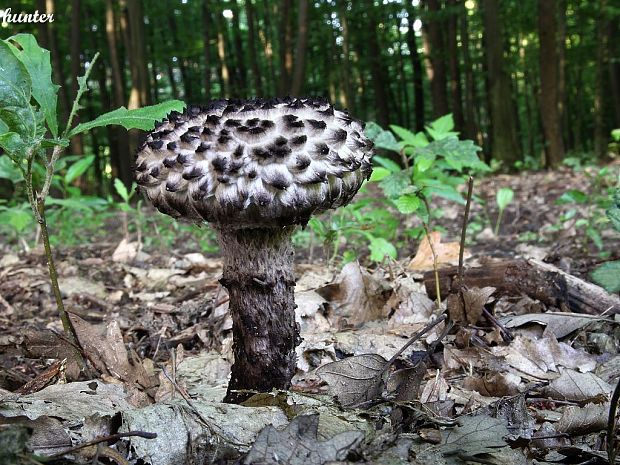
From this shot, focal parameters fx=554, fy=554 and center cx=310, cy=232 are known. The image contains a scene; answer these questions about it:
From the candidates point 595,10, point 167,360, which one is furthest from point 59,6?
point 167,360

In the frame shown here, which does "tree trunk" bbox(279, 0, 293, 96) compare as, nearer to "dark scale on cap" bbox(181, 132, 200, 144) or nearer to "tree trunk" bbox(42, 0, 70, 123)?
"tree trunk" bbox(42, 0, 70, 123)

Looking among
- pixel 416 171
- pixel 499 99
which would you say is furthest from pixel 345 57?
pixel 416 171

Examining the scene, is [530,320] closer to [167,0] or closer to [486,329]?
[486,329]

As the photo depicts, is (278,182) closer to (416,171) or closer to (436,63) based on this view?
(416,171)

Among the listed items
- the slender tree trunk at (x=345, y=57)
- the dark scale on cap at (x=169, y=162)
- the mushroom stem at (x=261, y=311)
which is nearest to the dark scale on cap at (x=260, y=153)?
the dark scale on cap at (x=169, y=162)

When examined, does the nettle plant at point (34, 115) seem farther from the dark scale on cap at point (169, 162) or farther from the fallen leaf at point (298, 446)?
the fallen leaf at point (298, 446)

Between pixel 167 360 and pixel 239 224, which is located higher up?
pixel 239 224
